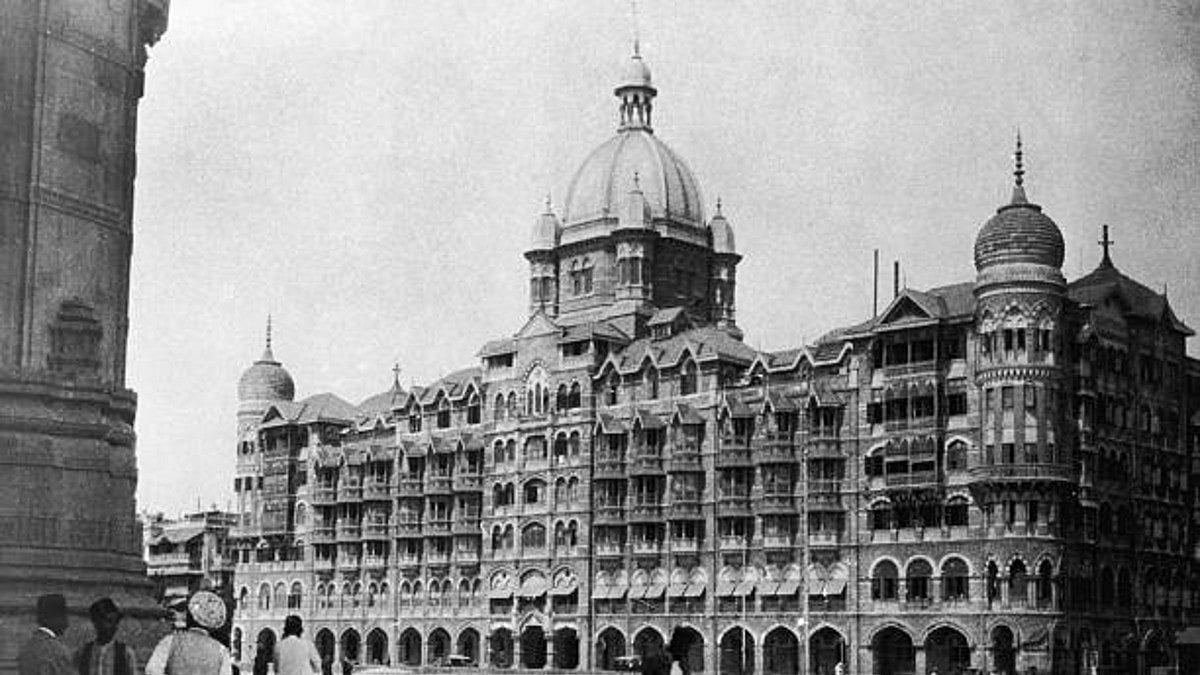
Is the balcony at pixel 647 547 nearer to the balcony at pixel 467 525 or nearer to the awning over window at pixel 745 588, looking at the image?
the awning over window at pixel 745 588

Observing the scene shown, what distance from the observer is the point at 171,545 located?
110 meters

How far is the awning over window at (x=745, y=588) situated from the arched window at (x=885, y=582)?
5.46 m

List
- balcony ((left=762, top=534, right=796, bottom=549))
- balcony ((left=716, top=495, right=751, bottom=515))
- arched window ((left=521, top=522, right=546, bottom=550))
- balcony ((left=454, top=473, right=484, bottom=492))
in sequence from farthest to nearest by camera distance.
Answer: balcony ((left=454, top=473, right=484, bottom=492)) → arched window ((left=521, top=522, right=546, bottom=550)) → balcony ((left=716, top=495, right=751, bottom=515)) → balcony ((left=762, top=534, right=796, bottom=549))

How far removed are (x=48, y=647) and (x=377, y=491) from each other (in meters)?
71.5

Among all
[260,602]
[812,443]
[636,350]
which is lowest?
[260,602]

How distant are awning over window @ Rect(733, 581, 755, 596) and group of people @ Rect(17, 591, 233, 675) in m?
53.0

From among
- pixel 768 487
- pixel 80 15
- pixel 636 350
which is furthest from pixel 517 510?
pixel 80 15

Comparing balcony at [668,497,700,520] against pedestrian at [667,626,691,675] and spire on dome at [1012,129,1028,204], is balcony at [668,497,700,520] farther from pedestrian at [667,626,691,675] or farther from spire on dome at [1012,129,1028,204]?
pedestrian at [667,626,691,675]

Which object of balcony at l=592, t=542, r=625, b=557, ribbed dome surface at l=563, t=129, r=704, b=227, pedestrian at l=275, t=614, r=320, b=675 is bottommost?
pedestrian at l=275, t=614, r=320, b=675

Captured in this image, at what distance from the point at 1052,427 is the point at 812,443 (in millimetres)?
9978

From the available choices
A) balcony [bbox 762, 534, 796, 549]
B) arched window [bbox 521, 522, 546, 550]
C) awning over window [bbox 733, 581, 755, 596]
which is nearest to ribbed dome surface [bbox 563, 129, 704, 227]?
arched window [bbox 521, 522, 546, 550]

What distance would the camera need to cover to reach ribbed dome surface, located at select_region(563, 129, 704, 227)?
8275 cm

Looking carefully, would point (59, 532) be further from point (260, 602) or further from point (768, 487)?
point (260, 602)

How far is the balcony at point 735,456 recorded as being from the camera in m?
66.5
